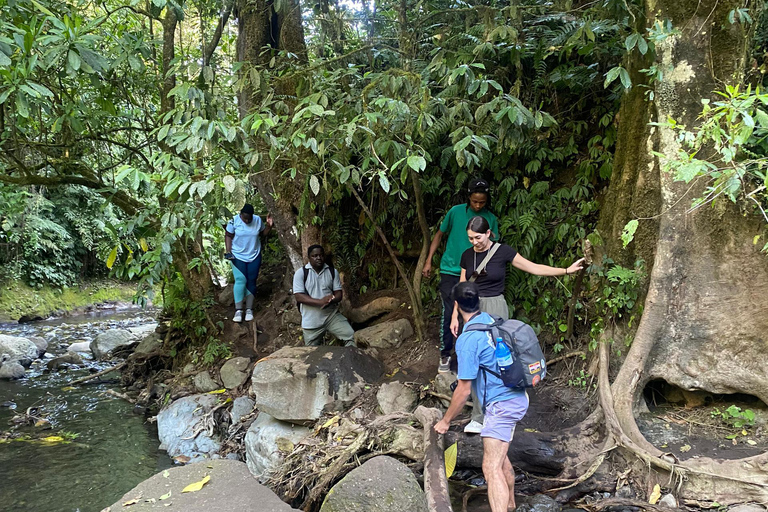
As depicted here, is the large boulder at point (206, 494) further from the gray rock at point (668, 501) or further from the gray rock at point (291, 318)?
the gray rock at point (291, 318)

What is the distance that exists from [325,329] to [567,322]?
10.1ft

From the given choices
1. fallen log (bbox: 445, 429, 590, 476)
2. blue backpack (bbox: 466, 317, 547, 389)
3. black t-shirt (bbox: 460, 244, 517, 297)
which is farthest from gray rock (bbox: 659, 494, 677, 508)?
black t-shirt (bbox: 460, 244, 517, 297)

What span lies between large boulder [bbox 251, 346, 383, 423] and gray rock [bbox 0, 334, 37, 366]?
290 inches

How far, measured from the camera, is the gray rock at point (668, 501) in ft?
11.9

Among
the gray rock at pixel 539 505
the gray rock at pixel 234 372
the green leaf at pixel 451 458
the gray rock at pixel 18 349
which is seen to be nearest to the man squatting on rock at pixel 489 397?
the gray rock at pixel 539 505

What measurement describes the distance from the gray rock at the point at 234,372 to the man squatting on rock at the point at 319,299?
137 cm

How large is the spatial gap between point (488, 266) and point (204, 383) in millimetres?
5116

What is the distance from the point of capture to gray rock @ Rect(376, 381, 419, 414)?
5340 millimetres

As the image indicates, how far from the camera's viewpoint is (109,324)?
1498 centimetres

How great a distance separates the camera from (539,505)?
3.73m

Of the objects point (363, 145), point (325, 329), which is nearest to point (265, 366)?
point (325, 329)

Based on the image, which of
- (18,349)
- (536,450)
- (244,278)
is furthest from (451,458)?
(18,349)

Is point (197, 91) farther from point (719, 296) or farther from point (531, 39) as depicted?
point (719, 296)

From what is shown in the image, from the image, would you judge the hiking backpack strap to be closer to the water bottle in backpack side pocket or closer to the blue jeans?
the water bottle in backpack side pocket
